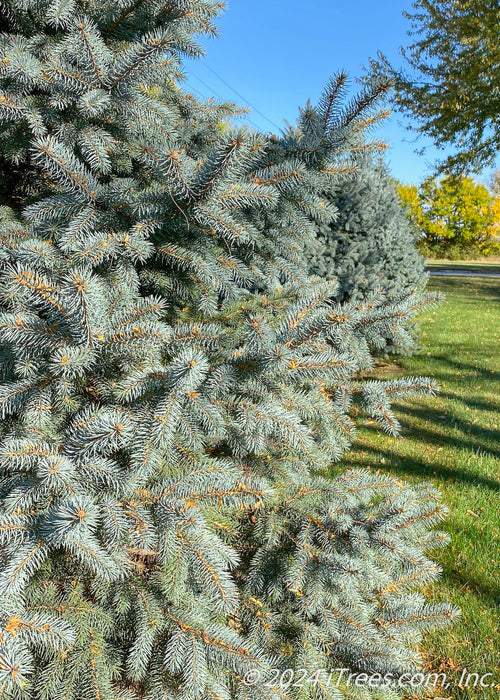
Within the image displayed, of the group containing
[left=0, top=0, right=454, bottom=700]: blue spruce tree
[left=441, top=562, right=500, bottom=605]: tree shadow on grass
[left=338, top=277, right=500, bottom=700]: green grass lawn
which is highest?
[left=0, top=0, right=454, bottom=700]: blue spruce tree

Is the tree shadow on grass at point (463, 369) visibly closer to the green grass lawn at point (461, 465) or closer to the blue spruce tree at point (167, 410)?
the green grass lawn at point (461, 465)

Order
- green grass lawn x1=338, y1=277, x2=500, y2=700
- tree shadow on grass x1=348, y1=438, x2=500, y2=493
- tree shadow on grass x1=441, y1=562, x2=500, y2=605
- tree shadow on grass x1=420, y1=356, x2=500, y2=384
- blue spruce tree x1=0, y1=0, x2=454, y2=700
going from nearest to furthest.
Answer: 1. blue spruce tree x1=0, y1=0, x2=454, y2=700
2. green grass lawn x1=338, y1=277, x2=500, y2=700
3. tree shadow on grass x1=441, y1=562, x2=500, y2=605
4. tree shadow on grass x1=348, y1=438, x2=500, y2=493
5. tree shadow on grass x1=420, y1=356, x2=500, y2=384

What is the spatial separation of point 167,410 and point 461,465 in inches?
146

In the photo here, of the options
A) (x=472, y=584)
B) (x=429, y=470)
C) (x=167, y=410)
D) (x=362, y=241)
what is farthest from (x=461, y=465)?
(x=167, y=410)

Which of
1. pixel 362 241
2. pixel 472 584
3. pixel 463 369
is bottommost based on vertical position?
pixel 472 584

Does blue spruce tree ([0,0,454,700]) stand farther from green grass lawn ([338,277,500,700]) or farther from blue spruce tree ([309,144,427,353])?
blue spruce tree ([309,144,427,353])

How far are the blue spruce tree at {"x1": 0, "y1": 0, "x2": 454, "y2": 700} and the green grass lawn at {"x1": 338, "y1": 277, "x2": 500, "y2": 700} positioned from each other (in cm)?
53

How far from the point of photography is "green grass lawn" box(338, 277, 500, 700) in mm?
2383

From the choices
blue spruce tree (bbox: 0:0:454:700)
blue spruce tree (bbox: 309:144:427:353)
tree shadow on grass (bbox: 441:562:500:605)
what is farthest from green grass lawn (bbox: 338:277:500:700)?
blue spruce tree (bbox: 309:144:427:353)

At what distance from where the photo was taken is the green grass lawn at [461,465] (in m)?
2.38

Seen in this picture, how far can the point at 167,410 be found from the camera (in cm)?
140

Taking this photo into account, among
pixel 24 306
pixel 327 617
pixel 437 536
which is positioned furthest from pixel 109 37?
pixel 437 536

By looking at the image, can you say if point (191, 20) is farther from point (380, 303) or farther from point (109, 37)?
point (380, 303)

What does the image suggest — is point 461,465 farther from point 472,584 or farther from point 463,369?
point 463,369
